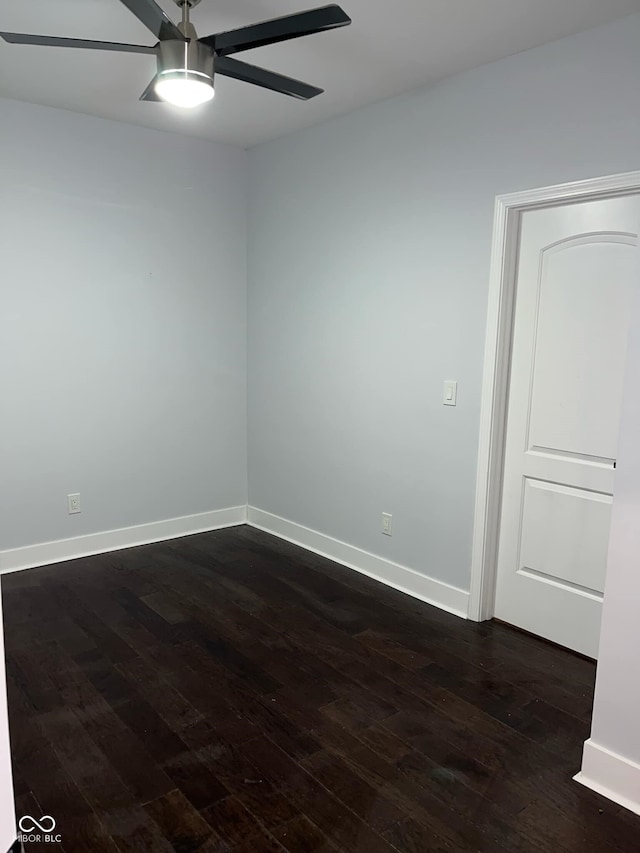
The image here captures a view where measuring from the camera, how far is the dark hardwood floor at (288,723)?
1925 mm

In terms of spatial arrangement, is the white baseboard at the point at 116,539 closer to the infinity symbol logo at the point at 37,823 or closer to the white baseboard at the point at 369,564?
the white baseboard at the point at 369,564

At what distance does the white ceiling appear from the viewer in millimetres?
2408

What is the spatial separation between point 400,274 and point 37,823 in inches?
111

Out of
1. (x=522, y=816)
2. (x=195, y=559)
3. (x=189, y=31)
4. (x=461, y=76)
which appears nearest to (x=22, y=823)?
(x=522, y=816)

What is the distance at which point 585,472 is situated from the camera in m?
2.82

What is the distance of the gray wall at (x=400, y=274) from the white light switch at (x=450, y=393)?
0.12 ft

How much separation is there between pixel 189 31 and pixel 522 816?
270cm

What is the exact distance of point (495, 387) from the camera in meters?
3.06

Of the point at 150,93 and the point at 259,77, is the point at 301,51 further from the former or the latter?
the point at 150,93

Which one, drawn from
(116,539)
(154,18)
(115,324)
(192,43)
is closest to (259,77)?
(192,43)

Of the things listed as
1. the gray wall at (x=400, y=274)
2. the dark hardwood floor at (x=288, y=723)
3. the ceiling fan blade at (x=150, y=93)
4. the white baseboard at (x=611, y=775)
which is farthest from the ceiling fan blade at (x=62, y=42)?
the white baseboard at (x=611, y=775)

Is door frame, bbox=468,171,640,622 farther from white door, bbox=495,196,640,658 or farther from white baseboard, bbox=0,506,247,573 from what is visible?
white baseboard, bbox=0,506,247,573

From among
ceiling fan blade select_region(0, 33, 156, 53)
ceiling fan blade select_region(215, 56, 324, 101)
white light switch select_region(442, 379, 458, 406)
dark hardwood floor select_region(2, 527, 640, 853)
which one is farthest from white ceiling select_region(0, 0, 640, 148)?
dark hardwood floor select_region(2, 527, 640, 853)

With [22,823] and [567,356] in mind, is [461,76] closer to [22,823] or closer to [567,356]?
[567,356]
